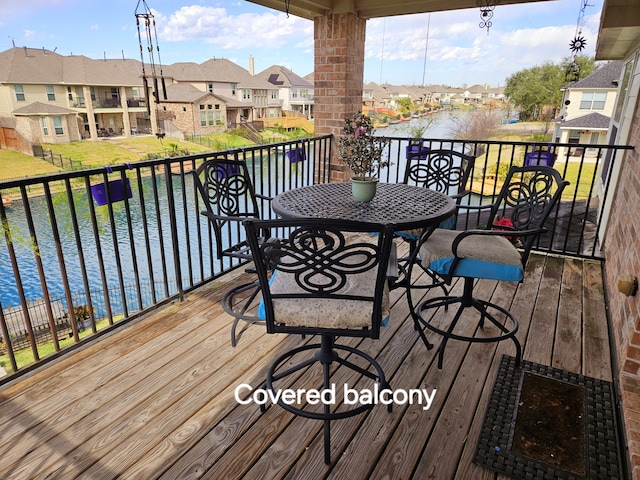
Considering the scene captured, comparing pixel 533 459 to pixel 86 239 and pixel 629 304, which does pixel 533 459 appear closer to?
pixel 629 304

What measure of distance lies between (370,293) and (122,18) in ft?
74.2

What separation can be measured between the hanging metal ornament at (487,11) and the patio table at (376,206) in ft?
6.52

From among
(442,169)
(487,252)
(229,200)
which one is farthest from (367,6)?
(487,252)

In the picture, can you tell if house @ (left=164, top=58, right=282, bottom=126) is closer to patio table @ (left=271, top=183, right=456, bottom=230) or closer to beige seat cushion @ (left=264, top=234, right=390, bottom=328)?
Answer: patio table @ (left=271, top=183, right=456, bottom=230)

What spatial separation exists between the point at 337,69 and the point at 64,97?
9.32 metres

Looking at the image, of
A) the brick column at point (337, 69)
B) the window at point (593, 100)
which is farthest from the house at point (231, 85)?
the window at point (593, 100)

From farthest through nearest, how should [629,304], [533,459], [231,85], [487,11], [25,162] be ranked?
1. [231,85]
2. [25,162]
3. [487,11]
4. [629,304]
5. [533,459]

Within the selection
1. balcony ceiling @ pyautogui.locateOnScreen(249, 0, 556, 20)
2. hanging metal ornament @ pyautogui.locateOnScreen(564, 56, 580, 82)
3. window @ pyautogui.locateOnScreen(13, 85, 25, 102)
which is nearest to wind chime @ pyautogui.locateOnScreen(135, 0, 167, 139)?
balcony ceiling @ pyautogui.locateOnScreen(249, 0, 556, 20)

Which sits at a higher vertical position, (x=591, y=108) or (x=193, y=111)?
(x=591, y=108)

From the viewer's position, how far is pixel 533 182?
237 cm

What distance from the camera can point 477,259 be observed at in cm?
188

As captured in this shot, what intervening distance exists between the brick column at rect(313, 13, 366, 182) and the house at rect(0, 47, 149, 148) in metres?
5.04

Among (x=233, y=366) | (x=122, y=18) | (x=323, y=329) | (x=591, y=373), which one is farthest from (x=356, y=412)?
(x=122, y=18)

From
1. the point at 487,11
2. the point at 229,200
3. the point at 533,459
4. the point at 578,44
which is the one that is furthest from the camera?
the point at 578,44
